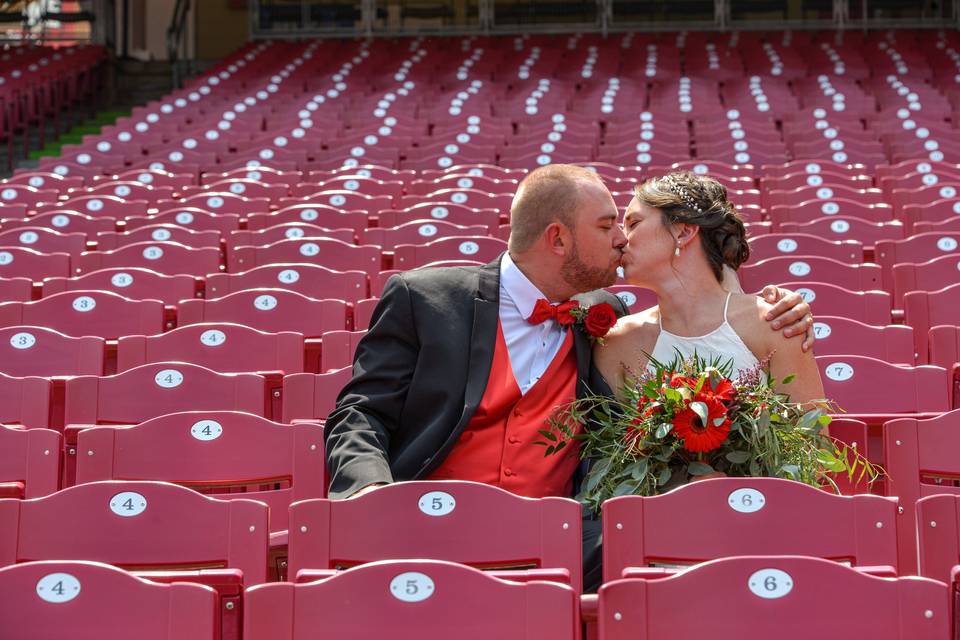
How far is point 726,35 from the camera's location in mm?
17844

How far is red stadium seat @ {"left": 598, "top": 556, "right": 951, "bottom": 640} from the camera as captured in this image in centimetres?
213

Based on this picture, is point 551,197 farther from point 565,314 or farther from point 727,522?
point 727,522

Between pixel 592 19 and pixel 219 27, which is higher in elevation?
pixel 219 27

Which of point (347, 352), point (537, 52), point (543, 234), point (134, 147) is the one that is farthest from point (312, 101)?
point (543, 234)

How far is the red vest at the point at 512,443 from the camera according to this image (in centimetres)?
320

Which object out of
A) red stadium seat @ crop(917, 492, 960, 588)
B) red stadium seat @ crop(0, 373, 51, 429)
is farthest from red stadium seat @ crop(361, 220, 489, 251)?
red stadium seat @ crop(917, 492, 960, 588)

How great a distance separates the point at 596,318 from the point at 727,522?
825mm

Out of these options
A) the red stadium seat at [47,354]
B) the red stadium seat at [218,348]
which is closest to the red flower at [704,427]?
the red stadium seat at [218,348]

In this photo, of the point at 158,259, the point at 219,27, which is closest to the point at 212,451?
the point at 158,259

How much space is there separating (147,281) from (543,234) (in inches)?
116

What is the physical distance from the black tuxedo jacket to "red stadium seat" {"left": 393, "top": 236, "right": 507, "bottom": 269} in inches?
96.4

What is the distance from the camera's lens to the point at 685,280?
11.3ft

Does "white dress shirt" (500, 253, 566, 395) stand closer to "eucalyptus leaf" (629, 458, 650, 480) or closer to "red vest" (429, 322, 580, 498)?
"red vest" (429, 322, 580, 498)

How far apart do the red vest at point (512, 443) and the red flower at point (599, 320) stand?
0.14m
